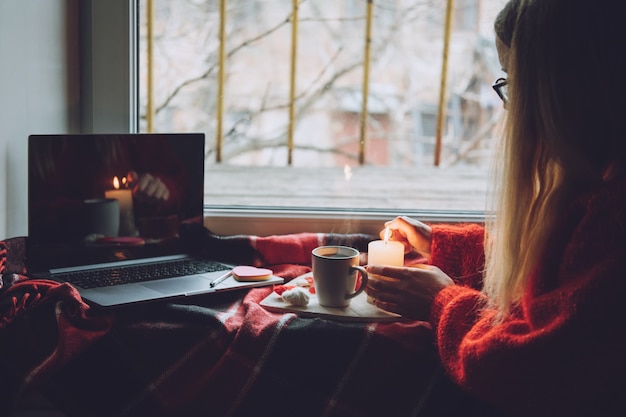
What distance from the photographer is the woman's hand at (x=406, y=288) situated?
3.35 feet

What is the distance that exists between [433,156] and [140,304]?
967 millimetres

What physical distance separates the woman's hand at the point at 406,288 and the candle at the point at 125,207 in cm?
50

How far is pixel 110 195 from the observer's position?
4.07 ft

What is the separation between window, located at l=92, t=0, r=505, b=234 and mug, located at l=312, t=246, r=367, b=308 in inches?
17.0

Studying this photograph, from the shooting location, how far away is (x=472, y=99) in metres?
1.69

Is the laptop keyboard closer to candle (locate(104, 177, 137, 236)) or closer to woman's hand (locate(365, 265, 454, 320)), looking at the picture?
candle (locate(104, 177, 137, 236))

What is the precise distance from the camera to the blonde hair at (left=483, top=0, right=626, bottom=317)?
0.79m

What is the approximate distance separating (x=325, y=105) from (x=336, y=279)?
704 millimetres

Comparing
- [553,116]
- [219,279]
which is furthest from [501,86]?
[219,279]

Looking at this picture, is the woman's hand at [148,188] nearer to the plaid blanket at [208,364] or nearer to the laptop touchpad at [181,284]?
the laptop touchpad at [181,284]

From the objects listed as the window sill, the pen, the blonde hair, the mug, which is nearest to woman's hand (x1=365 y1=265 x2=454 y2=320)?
the mug

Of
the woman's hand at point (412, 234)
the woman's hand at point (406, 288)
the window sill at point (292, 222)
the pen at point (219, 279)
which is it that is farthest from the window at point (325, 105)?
the woman's hand at point (406, 288)

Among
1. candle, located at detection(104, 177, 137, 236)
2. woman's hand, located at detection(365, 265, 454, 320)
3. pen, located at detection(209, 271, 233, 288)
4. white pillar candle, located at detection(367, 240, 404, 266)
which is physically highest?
candle, located at detection(104, 177, 137, 236)

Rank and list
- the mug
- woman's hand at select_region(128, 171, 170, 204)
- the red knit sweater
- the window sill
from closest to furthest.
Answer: the red knit sweater, the mug, woman's hand at select_region(128, 171, 170, 204), the window sill
